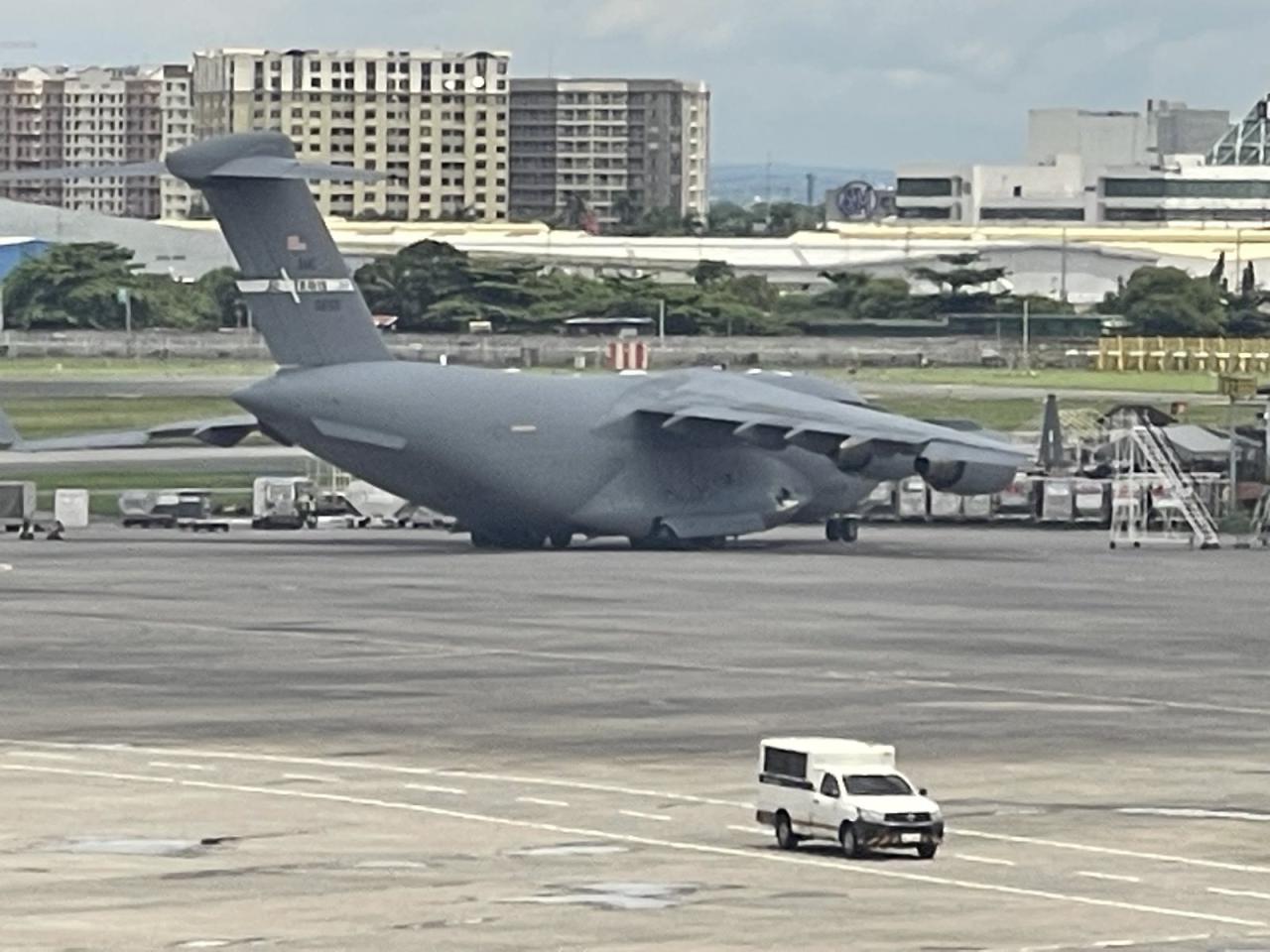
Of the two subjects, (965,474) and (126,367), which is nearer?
(965,474)

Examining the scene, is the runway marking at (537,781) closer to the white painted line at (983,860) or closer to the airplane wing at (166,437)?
the white painted line at (983,860)

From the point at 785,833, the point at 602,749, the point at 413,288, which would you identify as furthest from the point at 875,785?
the point at 413,288

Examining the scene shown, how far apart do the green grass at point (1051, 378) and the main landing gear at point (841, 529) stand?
57117 mm

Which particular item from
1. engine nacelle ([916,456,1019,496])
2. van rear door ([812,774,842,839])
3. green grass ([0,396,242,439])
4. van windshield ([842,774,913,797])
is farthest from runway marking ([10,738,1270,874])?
green grass ([0,396,242,439])

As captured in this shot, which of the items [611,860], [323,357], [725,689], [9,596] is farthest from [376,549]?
[611,860]

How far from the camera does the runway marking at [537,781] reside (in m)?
36.8

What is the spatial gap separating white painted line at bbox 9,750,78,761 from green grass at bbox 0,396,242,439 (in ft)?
259

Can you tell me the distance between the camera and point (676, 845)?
37594 millimetres

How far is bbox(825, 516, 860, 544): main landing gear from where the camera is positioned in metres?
95.1

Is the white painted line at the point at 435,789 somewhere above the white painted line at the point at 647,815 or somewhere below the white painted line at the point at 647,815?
below

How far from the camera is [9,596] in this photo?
72000mm

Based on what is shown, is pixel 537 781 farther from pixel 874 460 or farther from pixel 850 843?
pixel 874 460

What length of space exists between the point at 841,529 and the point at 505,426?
12.3 metres

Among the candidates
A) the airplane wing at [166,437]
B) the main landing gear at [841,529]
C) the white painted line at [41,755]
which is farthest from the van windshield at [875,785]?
the main landing gear at [841,529]
